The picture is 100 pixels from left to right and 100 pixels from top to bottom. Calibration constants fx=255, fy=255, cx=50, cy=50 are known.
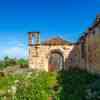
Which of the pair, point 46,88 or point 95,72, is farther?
point 95,72

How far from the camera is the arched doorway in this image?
26816mm

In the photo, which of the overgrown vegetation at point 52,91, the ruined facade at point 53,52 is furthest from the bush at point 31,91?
the ruined facade at point 53,52

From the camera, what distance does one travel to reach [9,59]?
35.8 m

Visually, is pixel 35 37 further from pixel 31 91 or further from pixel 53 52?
pixel 31 91

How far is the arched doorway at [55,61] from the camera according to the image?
88.0ft

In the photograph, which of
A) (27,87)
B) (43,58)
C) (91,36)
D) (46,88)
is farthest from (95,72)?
(43,58)

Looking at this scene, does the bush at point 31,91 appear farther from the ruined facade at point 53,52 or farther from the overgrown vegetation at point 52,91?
the ruined facade at point 53,52

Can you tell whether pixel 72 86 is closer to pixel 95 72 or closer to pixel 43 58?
pixel 95 72

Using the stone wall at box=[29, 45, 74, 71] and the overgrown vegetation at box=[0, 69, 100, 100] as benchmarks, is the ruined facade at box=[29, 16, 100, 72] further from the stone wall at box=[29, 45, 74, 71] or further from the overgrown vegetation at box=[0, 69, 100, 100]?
the overgrown vegetation at box=[0, 69, 100, 100]

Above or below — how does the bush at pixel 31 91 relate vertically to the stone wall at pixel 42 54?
below

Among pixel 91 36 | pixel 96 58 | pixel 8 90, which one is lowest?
pixel 8 90

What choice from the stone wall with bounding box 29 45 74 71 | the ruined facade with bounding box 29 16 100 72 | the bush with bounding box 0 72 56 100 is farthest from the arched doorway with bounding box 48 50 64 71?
the bush with bounding box 0 72 56 100

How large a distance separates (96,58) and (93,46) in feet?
4.51

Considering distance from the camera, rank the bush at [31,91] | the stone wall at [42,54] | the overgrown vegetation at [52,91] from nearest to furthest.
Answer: the overgrown vegetation at [52,91], the bush at [31,91], the stone wall at [42,54]
